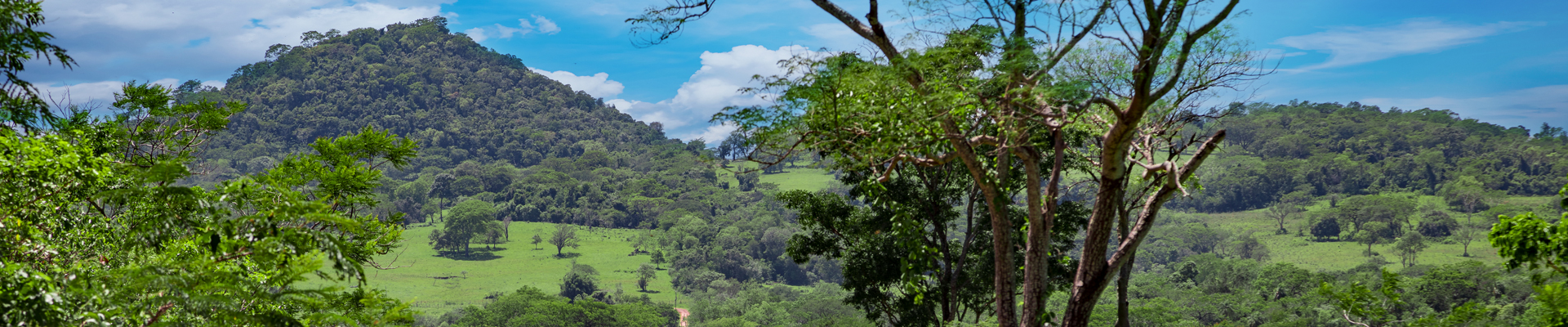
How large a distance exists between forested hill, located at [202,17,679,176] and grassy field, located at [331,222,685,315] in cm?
2724

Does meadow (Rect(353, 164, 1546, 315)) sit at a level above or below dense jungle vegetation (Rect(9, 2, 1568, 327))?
below

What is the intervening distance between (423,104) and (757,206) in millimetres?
55688

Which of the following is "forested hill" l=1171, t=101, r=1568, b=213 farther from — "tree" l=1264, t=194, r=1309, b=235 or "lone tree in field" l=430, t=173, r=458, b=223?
"lone tree in field" l=430, t=173, r=458, b=223

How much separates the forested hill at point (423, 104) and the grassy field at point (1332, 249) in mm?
61968

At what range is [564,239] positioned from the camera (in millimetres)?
60562

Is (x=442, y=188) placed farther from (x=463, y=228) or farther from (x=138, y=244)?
(x=138, y=244)

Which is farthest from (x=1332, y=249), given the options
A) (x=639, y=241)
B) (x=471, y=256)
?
(x=471, y=256)

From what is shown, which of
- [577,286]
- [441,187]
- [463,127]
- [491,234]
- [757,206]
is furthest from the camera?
[463,127]

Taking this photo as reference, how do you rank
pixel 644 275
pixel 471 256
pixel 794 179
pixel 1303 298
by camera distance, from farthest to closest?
1. pixel 794 179
2. pixel 471 256
3. pixel 644 275
4. pixel 1303 298

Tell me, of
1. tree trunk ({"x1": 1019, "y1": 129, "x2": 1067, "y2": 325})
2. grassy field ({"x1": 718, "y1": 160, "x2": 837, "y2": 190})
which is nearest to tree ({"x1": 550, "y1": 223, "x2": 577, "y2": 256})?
grassy field ({"x1": 718, "y1": 160, "x2": 837, "y2": 190})

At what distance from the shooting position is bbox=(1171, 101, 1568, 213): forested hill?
62031mm

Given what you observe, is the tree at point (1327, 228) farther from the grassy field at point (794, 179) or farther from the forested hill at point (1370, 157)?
the grassy field at point (794, 179)

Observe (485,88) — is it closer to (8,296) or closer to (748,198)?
(748,198)

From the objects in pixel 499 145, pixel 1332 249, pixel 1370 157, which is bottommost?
pixel 1332 249
